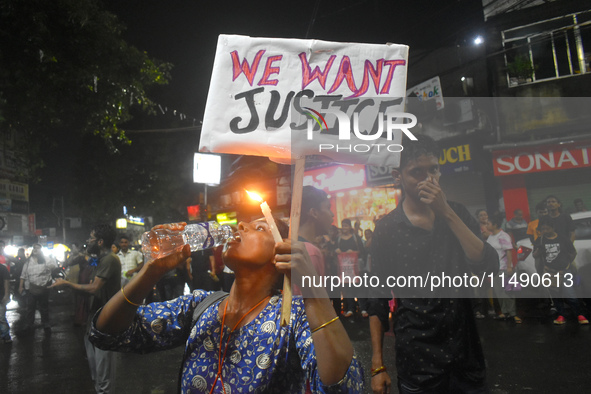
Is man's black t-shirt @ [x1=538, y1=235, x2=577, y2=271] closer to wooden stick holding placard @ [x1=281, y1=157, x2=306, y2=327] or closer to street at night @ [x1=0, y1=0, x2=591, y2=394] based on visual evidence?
street at night @ [x1=0, y1=0, x2=591, y2=394]

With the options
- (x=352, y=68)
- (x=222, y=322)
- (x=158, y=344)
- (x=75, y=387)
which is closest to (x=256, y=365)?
(x=222, y=322)

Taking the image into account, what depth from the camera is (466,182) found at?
2.59 m

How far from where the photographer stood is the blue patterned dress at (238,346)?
173 centimetres

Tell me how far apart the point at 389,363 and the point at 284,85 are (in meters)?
4.61

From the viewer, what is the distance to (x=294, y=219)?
5.46 ft

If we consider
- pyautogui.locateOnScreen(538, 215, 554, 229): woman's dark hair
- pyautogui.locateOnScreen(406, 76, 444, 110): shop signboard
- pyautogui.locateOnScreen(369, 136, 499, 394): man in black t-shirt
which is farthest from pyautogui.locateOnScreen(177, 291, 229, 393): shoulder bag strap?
pyautogui.locateOnScreen(406, 76, 444, 110): shop signboard

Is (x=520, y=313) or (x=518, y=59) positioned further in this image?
(x=518, y=59)

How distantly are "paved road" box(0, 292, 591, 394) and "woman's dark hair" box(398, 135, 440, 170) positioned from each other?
3489 mm

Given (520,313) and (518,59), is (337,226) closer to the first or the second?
(520,313)

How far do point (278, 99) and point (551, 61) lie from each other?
13.4 m

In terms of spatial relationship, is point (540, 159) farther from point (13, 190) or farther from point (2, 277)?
point (13, 190)

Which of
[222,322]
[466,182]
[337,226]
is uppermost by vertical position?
[466,182]

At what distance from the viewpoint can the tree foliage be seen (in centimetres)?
751

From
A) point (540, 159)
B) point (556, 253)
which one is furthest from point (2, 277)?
point (540, 159)
